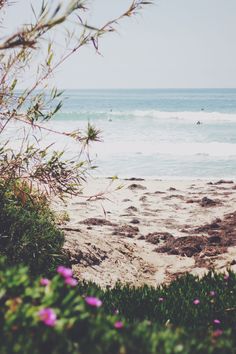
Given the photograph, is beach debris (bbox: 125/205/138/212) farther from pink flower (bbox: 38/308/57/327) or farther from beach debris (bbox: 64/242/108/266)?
pink flower (bbox: 38/308/57/327)

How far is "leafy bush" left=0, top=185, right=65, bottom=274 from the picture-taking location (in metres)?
5.50

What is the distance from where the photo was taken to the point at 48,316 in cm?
190

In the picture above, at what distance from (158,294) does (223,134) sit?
29950mm

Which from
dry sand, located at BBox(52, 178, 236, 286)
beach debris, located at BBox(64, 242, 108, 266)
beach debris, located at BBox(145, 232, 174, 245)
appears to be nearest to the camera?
beach debris, located at BBox(64, 242, 108, 266)

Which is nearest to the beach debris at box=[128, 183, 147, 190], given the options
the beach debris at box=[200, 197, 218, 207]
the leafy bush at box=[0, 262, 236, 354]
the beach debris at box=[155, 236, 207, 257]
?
the beach debris at box=[200, 197, 218, 207]

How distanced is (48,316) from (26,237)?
3879 millimetres

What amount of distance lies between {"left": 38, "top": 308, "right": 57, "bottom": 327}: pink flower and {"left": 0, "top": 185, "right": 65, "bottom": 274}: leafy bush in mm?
3429

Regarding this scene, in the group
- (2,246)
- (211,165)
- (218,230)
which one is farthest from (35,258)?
(211,165)

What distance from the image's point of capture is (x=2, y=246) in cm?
556

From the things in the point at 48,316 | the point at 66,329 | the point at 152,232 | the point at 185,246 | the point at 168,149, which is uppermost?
the point at 48,316

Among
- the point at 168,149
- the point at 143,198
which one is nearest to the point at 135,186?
the point at 143,198

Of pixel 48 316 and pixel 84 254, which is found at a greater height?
pixel 48 316

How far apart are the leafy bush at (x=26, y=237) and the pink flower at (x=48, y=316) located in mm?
3429

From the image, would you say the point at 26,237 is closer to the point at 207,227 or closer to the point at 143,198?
the point at 207,227
